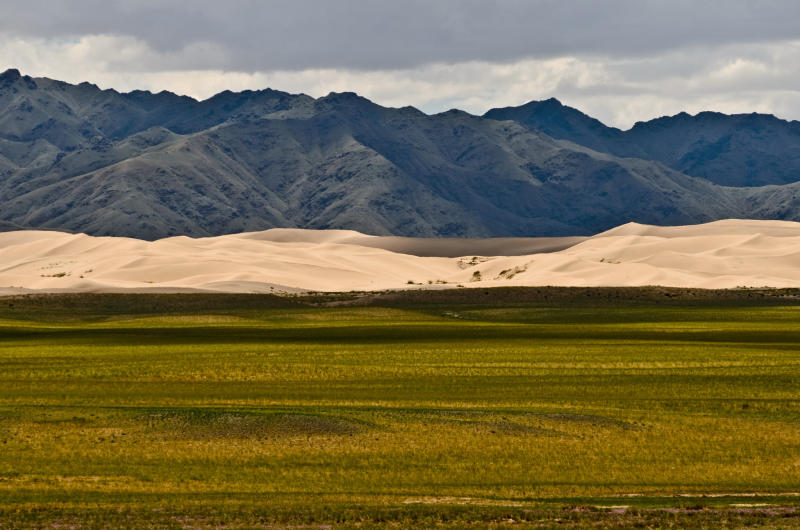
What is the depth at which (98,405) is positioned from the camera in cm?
5241

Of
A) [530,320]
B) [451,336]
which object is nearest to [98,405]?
[451,336]

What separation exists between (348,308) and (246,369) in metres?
63.2

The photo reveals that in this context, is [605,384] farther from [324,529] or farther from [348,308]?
[348,308]

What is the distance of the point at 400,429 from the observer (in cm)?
4609

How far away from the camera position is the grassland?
34.3 metres

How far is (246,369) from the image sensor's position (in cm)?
6588

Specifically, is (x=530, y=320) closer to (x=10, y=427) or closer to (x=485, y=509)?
(x=10, y=427)

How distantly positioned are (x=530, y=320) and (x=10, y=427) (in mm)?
72001

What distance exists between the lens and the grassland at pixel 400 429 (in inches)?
1351

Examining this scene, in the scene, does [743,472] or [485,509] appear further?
[743,472]

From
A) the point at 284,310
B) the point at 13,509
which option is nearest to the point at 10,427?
the point at 13,509

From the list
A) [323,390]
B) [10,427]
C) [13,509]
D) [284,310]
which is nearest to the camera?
[13,509]

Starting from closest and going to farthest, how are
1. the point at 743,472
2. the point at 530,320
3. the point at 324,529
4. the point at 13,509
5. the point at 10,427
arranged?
the point at 324,529 < the point at 13,509 < the point at 743,472 < the point at 10,427 < the point at 530,320

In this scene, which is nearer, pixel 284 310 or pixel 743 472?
pixel 743 472
